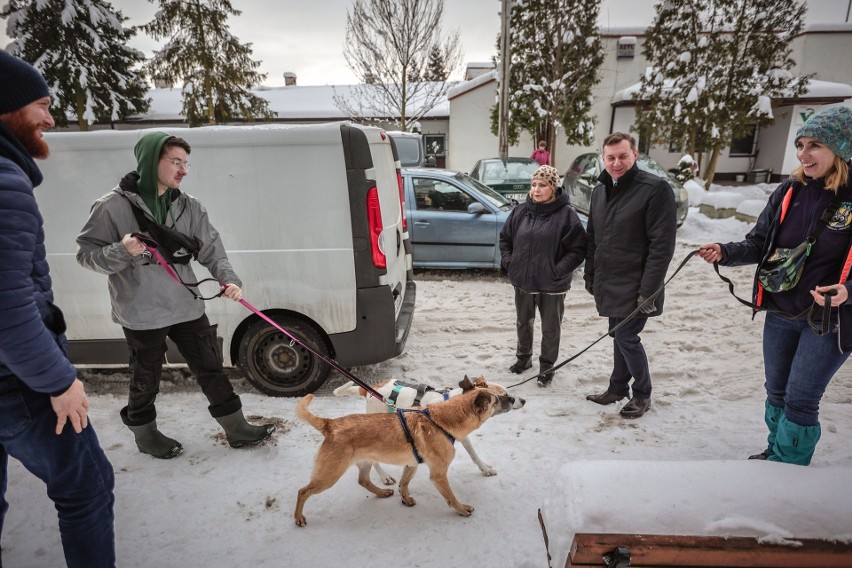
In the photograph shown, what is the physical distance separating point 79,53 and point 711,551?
23269 millimetres

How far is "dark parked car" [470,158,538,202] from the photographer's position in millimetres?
11031

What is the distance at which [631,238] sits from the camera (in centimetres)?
323

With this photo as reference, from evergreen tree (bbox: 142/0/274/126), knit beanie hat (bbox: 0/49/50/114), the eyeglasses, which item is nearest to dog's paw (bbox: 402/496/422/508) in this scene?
the eyeglasses

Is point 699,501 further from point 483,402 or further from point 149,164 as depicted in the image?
point 149,164

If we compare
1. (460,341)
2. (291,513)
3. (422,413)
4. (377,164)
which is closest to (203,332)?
(291,513)

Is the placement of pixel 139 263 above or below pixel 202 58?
below

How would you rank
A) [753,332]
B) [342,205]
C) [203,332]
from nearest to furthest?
1. [203,332]
2. [342,205]
3. [753,332]

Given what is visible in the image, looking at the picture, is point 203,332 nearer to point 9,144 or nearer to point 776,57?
point 9,144

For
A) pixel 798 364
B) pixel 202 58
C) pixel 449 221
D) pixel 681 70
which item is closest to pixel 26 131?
pixel 798 364

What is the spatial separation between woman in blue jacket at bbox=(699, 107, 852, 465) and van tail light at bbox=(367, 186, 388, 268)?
225 centimetres

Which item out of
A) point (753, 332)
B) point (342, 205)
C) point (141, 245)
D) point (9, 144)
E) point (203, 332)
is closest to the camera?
point (9, 144)

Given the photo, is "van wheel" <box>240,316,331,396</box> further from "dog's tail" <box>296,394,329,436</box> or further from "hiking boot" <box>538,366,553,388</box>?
"hiking boot" <box>538,366,553,388</box>

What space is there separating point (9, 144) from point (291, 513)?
2170 mm

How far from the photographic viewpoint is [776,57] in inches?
557
